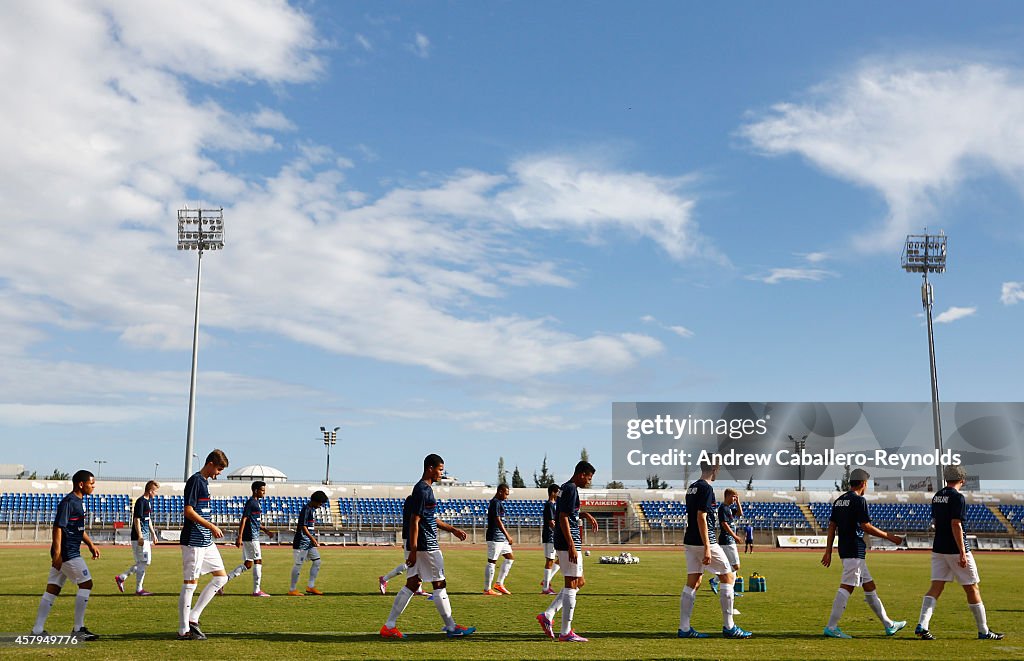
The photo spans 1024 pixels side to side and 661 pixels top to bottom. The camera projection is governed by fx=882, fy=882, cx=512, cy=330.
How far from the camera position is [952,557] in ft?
40.3

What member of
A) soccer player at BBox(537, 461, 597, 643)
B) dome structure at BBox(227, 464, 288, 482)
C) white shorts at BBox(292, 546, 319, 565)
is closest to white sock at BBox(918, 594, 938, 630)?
soccer player at BBox(537, 461, 597, 643)

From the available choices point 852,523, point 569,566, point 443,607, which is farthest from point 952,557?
point 443,607

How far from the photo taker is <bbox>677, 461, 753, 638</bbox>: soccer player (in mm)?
11719

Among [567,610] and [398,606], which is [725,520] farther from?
[398,606]

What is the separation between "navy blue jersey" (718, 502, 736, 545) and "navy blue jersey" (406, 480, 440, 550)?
15.9ft

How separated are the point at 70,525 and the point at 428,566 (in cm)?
475

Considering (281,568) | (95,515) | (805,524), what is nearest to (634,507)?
(805,524)

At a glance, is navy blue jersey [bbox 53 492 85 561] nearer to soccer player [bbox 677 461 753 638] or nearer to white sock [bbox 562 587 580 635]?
white sock [bbox 562 587 580 635]

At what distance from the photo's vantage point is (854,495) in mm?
12672

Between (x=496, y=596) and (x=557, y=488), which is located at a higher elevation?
(x=557, y=488)

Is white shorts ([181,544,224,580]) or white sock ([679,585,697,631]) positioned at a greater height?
white shorts ([181,544,224,580])


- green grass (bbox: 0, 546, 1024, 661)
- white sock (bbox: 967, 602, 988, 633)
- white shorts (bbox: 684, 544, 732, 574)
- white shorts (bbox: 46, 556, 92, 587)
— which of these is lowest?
green grass (bbox: 0, 546, 1024, 661)

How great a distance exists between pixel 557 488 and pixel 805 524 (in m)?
52.5

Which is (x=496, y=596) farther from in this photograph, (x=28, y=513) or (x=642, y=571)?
(x=28, y=513)
